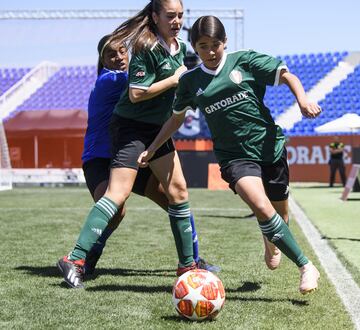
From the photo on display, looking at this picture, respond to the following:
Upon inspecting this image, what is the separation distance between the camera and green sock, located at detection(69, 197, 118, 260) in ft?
17.3

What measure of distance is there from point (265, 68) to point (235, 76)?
0.66 feet

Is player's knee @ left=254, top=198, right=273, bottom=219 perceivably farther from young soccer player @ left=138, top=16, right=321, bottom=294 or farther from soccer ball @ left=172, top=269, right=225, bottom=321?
soccer ball @ left=172, top=269, right=225, bottom=321

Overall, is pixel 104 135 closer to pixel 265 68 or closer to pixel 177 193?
pixel 177 193

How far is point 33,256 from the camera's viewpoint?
24.4 ft

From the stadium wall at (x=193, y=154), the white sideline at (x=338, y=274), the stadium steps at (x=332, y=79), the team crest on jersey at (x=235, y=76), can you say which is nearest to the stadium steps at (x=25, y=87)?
the stadium wall at (x=193, y=154)

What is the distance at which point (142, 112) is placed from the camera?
538 centimetres

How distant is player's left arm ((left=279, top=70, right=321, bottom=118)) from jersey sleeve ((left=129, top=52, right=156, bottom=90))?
96 cm

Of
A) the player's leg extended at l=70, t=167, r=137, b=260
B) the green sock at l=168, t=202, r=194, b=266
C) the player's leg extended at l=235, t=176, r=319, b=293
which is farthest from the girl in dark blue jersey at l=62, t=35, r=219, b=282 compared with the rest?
the player's leg extended at l=235, t=176, r=319, b=293

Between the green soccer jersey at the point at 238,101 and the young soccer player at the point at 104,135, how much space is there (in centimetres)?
105

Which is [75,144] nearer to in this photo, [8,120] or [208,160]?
[8,120]

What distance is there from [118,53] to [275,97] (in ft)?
104

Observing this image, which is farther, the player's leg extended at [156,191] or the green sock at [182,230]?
the player's leg extended at [156,191]

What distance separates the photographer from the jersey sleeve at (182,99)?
197 inches

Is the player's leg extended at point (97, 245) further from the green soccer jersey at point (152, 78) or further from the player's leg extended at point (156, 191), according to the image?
the green soccer jersey at point (152, 78)
